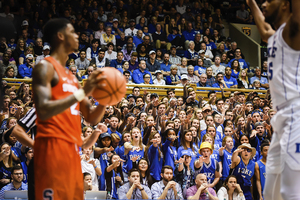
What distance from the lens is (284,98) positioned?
8.50 ft

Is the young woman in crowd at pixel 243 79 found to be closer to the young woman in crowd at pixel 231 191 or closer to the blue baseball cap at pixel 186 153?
the blue baseball cap at pixel 186 153

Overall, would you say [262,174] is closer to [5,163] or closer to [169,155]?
[169,155]

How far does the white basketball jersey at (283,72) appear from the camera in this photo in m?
2.57

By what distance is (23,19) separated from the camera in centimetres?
1201

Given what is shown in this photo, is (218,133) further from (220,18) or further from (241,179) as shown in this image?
(220,18)

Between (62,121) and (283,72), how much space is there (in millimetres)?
1669

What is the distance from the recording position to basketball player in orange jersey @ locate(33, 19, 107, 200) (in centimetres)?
242

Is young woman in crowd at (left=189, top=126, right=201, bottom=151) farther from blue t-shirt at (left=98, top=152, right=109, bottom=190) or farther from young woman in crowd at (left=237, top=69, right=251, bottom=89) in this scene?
young woman in crowd at (left=237, top=69, right=251, bottom=89)

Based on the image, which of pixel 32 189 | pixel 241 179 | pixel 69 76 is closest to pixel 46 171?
pixel 69 76

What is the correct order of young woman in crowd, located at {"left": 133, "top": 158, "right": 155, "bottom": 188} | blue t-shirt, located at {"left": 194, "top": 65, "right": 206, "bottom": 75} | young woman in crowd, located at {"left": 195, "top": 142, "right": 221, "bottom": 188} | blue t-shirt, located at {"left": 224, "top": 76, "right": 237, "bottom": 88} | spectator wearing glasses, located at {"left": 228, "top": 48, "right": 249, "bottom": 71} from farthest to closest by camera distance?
1. spectator wearing glasses, located at {"left": 228, "top": 48, "right": 249, "bottom": 71}
2. blue t-shirt, located at {"left": 194, "top": 65, "right": 206, "bottom": 75}
3. blue t-shirt, located at {"left": 224, "top": 76, "right": 237, "bottom": 88}
4. young woman in crowd, located at {"left": 195, "top": 142, "right": 221, "bottom": 188}
5. young woman in crowd, located at {"left": 133, "top": 158, "right": 155, "bottom": 188}

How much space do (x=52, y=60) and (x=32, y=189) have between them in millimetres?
1359

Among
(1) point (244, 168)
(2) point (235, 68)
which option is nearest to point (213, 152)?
(1) point (244, 168)

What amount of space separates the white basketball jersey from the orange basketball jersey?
1.53 metres

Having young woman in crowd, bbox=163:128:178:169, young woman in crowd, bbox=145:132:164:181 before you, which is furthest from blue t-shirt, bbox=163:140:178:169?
young woman in crowd, bbox=145:132:164:181
